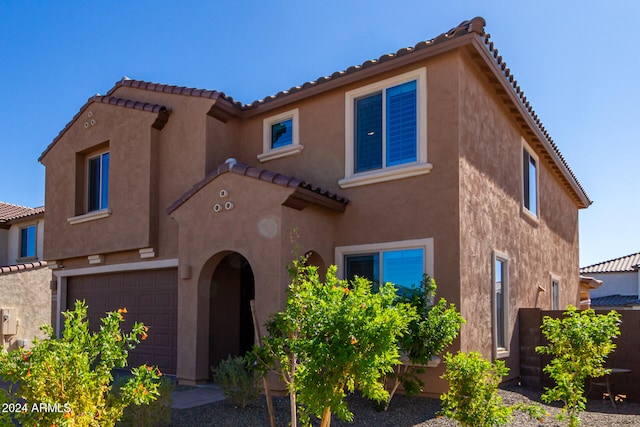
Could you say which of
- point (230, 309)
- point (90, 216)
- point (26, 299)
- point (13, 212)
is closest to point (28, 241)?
point (13, 212)

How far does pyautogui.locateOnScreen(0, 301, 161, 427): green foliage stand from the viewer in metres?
5.15

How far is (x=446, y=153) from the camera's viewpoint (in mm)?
10016

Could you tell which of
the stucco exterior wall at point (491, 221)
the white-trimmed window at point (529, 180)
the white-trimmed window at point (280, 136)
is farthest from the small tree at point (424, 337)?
the white-trimmed window at point (529, 180)

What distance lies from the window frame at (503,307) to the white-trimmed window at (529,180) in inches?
93.1

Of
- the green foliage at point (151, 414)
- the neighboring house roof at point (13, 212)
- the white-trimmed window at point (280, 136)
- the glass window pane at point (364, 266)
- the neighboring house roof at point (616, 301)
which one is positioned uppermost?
the white-trimmed window at point (280, 136)

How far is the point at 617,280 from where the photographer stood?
38.6 m

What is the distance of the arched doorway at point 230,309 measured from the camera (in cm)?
1182

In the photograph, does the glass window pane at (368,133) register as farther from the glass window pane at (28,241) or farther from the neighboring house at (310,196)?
the glass window pane at (28,241)

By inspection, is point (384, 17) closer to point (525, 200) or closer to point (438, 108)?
point (438, 108)

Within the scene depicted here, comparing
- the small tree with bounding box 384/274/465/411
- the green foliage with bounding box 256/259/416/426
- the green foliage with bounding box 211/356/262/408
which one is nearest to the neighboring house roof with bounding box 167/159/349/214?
the small tree with bounding box 384/274/465/411

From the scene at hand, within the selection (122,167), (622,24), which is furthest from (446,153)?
(122,167)

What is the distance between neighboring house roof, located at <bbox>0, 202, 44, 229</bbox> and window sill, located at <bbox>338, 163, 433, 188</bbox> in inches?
692

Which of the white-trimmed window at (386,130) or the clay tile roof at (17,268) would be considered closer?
the white-trimmed window at (386,130)

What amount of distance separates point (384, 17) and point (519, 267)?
6593 mm
